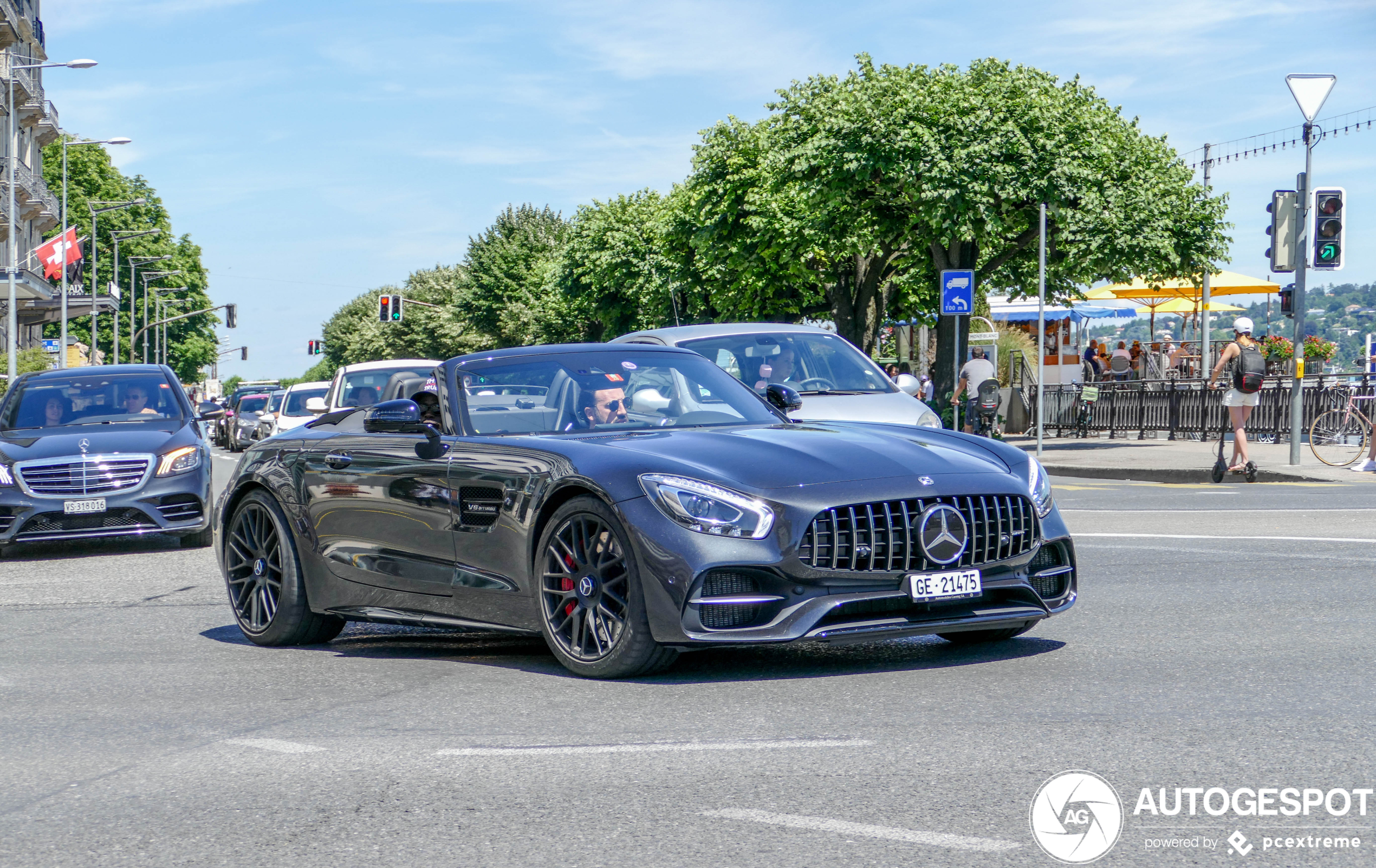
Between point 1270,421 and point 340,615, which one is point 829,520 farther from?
point 1270,421

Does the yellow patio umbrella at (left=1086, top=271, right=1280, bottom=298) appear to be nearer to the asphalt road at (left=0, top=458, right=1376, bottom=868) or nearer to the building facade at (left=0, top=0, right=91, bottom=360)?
the asphalt road at (left=0, top=458, right=1376, bottom=868)

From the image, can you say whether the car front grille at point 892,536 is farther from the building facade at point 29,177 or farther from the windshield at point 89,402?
the building facade at point 29,177

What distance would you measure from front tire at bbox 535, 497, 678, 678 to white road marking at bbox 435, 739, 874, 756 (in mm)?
978

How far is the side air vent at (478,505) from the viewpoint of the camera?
6996 millimetres

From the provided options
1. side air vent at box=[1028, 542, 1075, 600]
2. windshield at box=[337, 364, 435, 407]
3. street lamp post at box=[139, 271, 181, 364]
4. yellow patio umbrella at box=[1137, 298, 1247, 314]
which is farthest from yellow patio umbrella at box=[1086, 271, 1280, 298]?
street lamp post at box=[139, 271, 181, 364]

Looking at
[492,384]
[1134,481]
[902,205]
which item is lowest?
[1134,481]

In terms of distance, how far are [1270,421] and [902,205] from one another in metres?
10.2

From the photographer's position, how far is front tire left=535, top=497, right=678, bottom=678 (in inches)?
252

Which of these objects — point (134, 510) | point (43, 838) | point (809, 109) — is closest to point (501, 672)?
point (43, 838)

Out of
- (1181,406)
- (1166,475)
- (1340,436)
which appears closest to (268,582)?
(1166,475)

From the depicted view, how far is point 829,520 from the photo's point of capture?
6.27m

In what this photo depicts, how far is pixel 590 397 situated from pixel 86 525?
7.92 m

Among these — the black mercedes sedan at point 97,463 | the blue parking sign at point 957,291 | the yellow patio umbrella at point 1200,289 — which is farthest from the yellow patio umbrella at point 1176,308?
the black mercedes sedan at point 97,463

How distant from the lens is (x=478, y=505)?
7.08 metres
